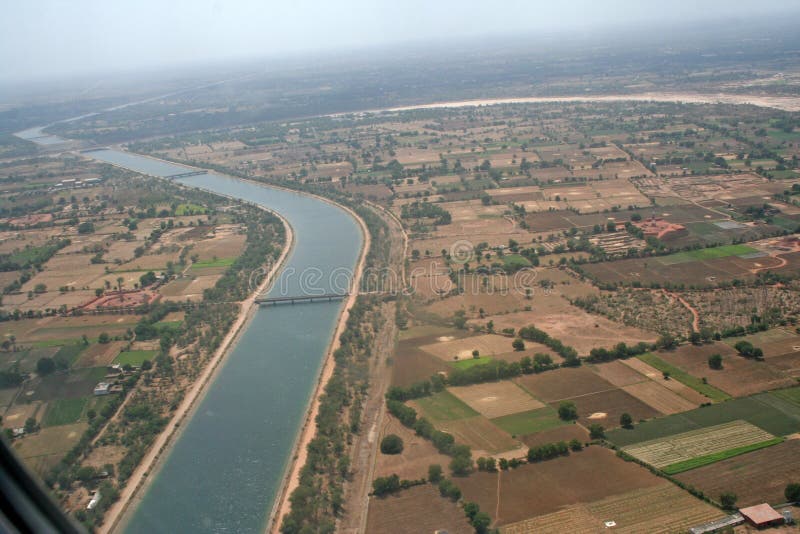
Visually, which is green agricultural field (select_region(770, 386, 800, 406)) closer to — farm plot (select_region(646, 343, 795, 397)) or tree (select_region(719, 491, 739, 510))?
farm plot (select_region(646, 343, 795, 397))

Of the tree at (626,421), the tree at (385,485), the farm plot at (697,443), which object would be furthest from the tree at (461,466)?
the tree at (626,421)

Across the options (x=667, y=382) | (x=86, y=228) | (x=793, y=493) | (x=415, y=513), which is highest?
(x=86, y=228)

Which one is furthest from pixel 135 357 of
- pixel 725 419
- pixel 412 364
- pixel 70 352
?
pixel 725 419

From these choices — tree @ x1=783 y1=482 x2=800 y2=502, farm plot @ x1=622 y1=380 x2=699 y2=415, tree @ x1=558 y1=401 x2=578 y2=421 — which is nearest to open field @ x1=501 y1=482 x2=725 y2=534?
tree @ x1=783 y1=482 x2=800 y2=502

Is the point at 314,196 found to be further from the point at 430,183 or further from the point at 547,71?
the point at 547,71

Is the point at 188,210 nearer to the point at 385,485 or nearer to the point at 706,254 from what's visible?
the point at 385,485

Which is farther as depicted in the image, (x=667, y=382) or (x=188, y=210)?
(x=188, y=210)

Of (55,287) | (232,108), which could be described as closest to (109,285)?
(55,287)
